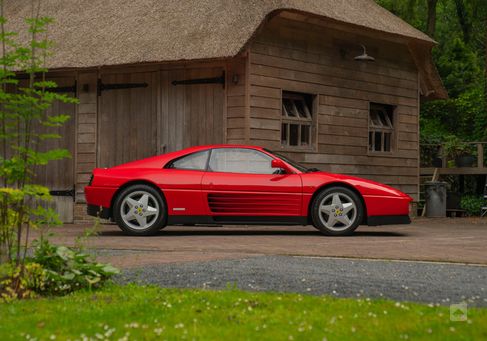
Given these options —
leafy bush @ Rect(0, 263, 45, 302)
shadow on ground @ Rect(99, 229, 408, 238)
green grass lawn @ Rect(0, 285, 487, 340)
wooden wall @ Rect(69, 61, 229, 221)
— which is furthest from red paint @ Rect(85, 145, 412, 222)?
green grass lawn @ Rect(0, 285, 487, 340)

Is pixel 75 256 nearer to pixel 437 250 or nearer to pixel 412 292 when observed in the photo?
pixel 412 292

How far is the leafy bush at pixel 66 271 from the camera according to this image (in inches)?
254

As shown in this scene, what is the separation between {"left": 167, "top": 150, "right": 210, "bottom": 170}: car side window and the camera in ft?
40.8

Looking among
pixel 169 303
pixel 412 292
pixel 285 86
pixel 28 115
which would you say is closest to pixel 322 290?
pixel 412 292

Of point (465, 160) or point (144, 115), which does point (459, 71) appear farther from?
point (144, 115)

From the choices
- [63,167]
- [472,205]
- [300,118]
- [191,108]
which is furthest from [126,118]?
[472,205]

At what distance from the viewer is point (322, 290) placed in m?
6.27

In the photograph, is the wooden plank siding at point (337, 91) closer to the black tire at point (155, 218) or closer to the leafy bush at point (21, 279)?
the black tire at point (155, 218)

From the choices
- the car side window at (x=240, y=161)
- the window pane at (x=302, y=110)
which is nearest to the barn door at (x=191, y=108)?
the window pane at (x=302, y=110)

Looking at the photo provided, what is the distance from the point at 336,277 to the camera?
6852 mm

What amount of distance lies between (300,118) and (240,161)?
14.5 feet

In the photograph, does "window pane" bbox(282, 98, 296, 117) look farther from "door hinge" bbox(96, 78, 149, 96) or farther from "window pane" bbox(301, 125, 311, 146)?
"door hinge" bbox(96, 78, 149, 96)

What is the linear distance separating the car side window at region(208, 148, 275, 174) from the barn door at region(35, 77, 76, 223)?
5.50 m

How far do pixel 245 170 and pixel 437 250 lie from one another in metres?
3.54
